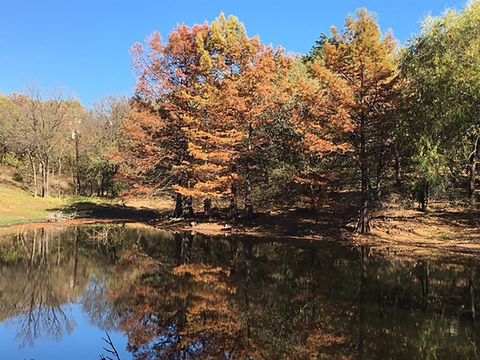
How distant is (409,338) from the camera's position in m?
9.10

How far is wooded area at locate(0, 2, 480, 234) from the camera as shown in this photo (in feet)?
73.7

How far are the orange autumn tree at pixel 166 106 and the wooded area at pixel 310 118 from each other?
9 centimetres

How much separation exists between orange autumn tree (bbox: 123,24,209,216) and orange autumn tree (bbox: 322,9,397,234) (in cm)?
1110

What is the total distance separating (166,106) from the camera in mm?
33281

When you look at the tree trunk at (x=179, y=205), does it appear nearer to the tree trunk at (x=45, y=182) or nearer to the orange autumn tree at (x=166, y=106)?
the orange autumn tree at (x=166, y=106)

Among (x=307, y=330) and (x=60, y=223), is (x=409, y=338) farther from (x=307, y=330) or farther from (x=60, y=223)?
(x=60, y=223)

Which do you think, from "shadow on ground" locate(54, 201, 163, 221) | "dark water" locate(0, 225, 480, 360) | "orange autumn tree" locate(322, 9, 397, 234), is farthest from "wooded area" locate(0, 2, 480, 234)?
"dark water" locate(0, 225, 480, 360)

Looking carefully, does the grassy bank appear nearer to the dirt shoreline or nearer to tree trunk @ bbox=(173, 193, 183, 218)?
the dirt shoreline

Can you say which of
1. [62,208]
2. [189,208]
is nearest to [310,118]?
[189,208]

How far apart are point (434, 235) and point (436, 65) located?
8.96 m

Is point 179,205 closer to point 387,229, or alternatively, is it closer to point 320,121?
point 320,121

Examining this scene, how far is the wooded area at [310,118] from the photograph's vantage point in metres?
22.5

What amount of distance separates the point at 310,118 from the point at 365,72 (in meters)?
4.06

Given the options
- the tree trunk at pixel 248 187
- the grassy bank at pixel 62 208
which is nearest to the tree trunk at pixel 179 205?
the grassy bank at pixel 62 208
